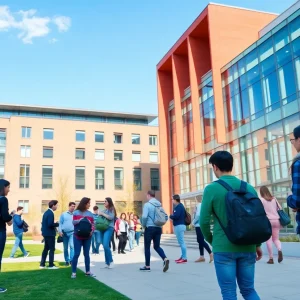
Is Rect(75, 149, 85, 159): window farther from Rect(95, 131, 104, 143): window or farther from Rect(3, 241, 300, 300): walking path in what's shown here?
Rect(3, 241, 300, 300): walking path

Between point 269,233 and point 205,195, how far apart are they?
681 millimetres

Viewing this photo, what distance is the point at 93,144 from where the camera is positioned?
52.2 m

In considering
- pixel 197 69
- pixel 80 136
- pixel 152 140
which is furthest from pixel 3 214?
pixel 152 140

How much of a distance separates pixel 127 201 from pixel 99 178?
5329mm

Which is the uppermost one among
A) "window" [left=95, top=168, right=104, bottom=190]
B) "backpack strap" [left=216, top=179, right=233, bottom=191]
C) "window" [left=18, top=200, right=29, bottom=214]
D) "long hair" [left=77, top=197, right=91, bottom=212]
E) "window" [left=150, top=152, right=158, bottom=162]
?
"window" [left=150, top=152, right=158, bottom=162]

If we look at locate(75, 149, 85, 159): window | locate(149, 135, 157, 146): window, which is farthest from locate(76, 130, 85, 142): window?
locate(149, 135, 157, 146): window

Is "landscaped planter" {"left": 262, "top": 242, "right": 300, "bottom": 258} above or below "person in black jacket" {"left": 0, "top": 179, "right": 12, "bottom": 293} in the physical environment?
below

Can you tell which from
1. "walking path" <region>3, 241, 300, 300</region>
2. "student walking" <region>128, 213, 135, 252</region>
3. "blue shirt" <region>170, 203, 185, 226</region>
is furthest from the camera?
"student walking" <region>128, 213, 135, 252</region>

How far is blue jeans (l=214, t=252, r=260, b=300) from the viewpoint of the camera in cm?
330

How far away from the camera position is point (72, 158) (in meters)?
50.8

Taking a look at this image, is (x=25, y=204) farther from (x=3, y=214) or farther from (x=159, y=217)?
(x=3, y=214)

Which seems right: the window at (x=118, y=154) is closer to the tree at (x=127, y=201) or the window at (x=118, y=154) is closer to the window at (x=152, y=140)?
the tree at (x=127, y=201)

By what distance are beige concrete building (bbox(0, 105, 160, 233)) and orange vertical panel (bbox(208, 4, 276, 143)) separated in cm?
2671

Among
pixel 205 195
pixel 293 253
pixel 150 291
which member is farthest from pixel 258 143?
pixel 205 195
